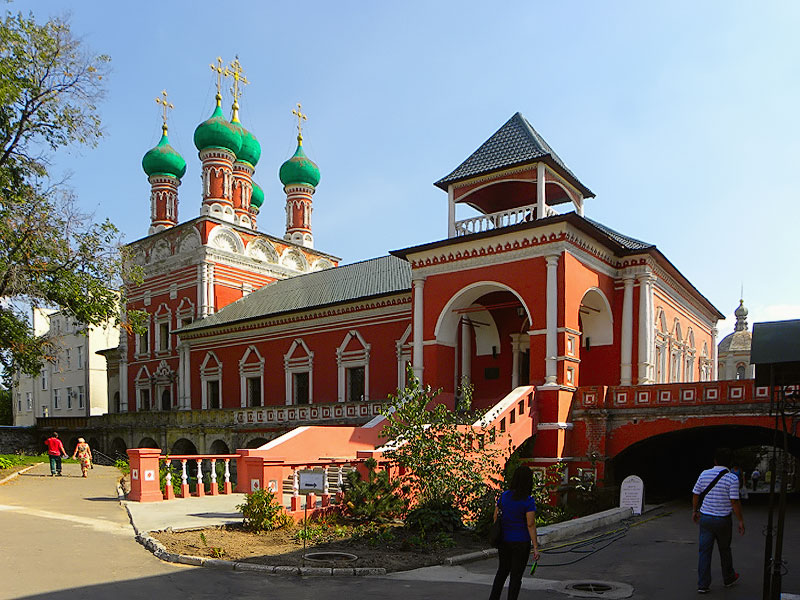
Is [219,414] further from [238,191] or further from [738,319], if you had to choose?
[738,319]

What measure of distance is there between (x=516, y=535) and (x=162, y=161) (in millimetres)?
37088

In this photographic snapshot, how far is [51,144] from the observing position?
20156 mm

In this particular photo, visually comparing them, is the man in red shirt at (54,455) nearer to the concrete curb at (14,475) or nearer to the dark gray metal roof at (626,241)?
the concrete curb at (14,475)

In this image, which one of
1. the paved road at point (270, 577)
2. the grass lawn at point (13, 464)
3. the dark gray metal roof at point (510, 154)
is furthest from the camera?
the grass lawn at point (13, 464)

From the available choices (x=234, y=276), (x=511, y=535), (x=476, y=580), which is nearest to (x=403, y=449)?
(x=476, y=580)

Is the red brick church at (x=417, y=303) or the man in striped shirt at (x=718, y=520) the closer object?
the man in striped shirt at (x=718, y=520)

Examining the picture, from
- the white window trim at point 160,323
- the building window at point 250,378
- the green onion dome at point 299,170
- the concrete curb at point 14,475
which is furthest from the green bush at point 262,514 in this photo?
the green onion dome at point 299,170

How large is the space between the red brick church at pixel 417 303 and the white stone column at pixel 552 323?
0.03 meters

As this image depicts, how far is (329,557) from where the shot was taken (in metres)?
9.05

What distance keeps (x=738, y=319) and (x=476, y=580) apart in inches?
1983

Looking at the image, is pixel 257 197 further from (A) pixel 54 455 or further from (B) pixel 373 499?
(B) pixel 373 499

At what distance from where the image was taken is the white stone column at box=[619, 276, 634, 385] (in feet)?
59.7

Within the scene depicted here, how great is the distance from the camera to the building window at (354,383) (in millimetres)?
25328

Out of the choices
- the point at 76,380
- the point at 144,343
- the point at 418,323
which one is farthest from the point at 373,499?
the point at 76,380
